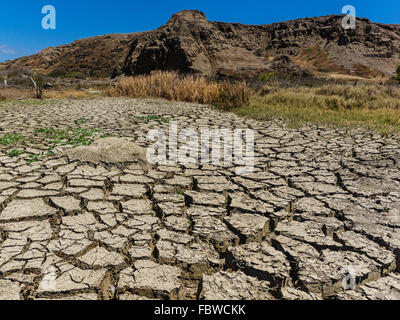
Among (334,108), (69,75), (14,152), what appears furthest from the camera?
(69,75)

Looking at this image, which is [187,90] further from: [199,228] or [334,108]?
[199,228]

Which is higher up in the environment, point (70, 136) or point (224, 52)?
point (224, 52)

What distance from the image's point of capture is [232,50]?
14.6 m

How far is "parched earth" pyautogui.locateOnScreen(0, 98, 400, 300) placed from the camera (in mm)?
A: 1732

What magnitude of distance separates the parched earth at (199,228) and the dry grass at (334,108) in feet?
7.09

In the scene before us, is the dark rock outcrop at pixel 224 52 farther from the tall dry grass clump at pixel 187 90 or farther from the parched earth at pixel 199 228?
the parched earth at pixel 199 228

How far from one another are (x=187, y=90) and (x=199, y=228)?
760 cm

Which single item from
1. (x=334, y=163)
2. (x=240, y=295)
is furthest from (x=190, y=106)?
(x=240, y=295)

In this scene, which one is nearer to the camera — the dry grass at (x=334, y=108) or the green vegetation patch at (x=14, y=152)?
the green vegetation patch at (x=14, y=152)

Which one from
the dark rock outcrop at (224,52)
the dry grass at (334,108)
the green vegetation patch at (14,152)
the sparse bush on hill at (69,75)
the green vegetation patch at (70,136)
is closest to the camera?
the green vegetation patch at (14,152)

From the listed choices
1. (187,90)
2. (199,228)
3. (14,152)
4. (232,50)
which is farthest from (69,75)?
(199,228)

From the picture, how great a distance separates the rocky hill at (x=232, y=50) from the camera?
13422mm

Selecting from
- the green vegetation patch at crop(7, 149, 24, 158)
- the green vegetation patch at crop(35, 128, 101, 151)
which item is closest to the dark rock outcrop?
the green vegetation patch at crop(35, 128, 101, 151)

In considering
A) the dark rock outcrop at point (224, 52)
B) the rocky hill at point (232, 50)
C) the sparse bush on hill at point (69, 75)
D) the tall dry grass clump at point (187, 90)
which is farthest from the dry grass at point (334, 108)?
the sparse bush on hill at point (69, 75)
